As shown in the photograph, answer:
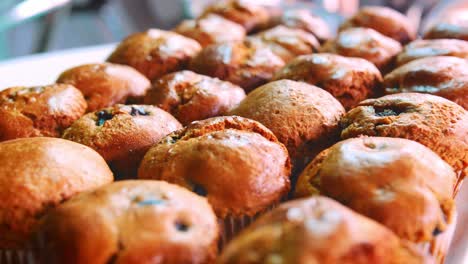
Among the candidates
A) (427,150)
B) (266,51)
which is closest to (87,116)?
(266,51)

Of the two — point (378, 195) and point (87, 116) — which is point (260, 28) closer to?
point (87, 116)

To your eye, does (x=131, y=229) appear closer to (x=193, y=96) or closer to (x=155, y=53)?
(x=193, y=96)

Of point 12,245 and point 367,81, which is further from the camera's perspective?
point 367,81

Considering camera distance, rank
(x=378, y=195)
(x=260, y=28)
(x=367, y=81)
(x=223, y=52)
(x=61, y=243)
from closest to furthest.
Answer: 1. (x=61, y=243)
2. (x=378, y=195)
3. (x=367, y=81)
4. (x=223, y=52)
5. (x=260, y=28)

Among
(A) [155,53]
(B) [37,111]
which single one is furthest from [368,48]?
(B) [37,111]

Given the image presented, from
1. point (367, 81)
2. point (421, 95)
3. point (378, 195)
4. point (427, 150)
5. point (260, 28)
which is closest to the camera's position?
point (378, 195)

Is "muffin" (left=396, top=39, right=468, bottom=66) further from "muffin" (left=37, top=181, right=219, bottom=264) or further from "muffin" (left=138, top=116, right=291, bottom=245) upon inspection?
"muffin" (left=37, top=181, right=219, bottom=264)

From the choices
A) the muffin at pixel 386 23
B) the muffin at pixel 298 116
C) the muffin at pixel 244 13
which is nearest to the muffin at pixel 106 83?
the muffin at pixel 298 116
